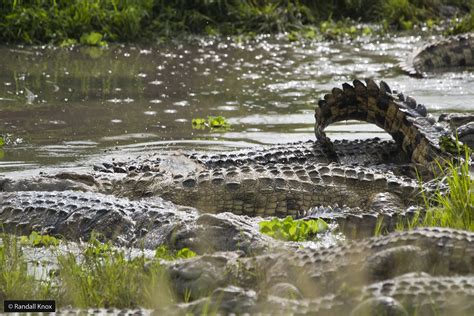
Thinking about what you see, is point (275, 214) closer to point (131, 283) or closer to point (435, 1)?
point (131, 283)

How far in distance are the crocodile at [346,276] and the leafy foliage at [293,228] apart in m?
1.04

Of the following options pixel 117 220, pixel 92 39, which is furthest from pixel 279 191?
pixel 92 39

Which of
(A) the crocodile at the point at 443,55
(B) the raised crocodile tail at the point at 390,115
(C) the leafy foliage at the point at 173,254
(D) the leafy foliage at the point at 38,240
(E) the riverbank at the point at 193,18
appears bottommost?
(D) the leafy foliage at the point at 38,240

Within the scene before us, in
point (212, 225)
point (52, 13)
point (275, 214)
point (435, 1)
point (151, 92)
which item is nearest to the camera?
point (212, 225)

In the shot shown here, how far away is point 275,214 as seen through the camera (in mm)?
6410

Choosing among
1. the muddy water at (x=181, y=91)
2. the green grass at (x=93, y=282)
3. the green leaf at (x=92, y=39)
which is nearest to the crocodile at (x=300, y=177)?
the muddy water at (x=181, y=91)

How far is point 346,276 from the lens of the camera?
3973mm

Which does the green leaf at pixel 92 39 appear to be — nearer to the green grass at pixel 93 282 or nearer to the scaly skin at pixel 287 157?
the scaly skin at pixel 287 157

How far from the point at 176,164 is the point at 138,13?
7.67 metres

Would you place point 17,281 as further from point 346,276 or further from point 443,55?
point 443,55

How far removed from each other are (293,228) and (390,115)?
2347 mm

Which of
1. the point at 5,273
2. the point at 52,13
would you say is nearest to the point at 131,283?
the point at 5,273

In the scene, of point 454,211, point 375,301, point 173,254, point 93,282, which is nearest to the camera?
point 375,301

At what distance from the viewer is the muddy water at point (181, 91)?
9039mm
